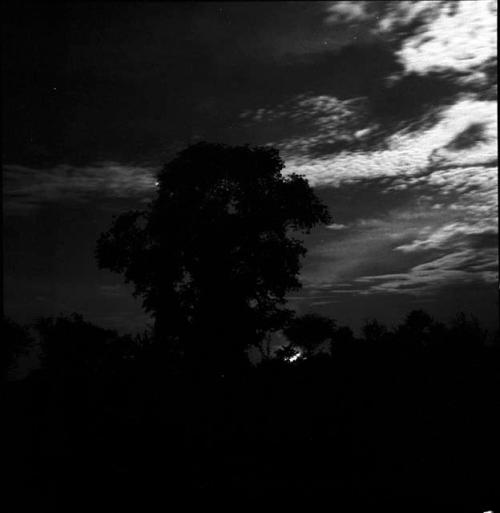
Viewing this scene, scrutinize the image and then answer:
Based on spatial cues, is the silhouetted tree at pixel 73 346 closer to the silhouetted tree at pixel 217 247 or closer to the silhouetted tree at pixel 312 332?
the silhouetted tree at pixel 217 247

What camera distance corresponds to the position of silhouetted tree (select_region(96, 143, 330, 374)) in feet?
98.3

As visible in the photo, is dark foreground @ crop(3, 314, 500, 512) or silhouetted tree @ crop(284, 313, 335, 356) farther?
silhouetted tree @ crop(284, 313, 335, 356)

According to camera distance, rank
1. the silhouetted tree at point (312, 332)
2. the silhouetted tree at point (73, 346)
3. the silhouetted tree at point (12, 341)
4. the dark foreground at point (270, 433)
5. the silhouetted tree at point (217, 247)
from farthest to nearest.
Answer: the silhouetted tree at point (312, 332) < the silhouetted tree at point (12, 341) < the silhouetted tree at point (217, 247) < the silhouetted tree at point (73, 346) < the dark foreground at point (270, 433)

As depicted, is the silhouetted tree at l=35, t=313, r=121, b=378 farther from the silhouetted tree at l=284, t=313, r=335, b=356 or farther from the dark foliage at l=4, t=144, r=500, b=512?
the silhouetted tree at l=284, t=313, r=335, b=356

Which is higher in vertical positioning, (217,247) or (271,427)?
(217,247)

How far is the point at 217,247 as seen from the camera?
30547 millimetres

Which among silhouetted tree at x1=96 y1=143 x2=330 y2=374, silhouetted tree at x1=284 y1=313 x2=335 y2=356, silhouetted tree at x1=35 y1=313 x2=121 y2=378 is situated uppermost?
silhouetted tree at x1=96 y1=143 x2=330 y2=374

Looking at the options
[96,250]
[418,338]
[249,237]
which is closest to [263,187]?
[249,237]

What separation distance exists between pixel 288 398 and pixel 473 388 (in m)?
5.79

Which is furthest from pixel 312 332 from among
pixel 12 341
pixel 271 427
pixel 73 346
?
pixel 271 427

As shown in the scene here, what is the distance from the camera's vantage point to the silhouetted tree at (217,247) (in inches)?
1179

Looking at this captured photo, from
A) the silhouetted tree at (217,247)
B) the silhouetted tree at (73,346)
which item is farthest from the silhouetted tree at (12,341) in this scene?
the silhouetted tree at (217,247)

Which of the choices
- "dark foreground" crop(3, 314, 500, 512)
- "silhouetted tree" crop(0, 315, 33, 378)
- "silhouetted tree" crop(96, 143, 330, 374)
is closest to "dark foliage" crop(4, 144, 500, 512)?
"dark foreground" crop(3, 314, 500, 512)

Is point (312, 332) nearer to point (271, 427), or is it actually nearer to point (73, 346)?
point (73, 346)
